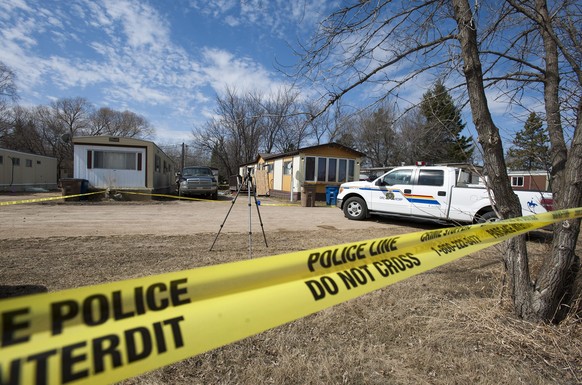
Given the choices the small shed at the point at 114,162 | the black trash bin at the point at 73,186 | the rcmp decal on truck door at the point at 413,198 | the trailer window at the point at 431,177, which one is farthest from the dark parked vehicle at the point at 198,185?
the trailer window at the point at 431,177

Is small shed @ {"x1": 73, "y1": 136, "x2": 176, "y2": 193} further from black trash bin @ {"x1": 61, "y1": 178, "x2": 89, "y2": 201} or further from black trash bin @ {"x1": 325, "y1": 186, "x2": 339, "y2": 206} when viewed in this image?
black trash bin @ {"x1": 325, "y1": 186, "x2": 339, "y2": 206}

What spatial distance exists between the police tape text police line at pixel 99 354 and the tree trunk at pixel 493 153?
127 inches

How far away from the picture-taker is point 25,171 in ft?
74.4

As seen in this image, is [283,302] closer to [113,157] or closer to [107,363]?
[107,363]

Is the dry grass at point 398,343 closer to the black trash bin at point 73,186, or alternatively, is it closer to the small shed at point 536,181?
the small shed at point 536,181

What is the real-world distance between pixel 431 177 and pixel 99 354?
9363 mm

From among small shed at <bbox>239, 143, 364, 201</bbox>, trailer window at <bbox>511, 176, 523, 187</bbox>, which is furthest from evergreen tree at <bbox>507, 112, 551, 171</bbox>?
trailer window at <bbox>511, 176, 523, 187</bbox>

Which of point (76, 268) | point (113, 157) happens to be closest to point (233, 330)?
point (76, 268)

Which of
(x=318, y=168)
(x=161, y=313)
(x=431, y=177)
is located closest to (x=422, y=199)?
(x=431, y=177)

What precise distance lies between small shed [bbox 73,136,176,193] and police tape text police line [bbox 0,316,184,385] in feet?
55.8

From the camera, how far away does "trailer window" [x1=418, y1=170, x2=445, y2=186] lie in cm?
881

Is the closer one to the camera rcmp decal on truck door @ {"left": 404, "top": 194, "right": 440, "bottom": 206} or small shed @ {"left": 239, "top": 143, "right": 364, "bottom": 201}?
rcmp decal on truck door @ {"left": 404, "top": 194, "right": 440, "bottom": 206}

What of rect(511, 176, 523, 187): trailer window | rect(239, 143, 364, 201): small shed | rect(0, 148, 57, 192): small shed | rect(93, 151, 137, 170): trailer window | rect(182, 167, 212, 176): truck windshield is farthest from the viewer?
rect(511, 176, 523, 187): trailer window

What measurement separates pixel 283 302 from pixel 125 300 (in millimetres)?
686
